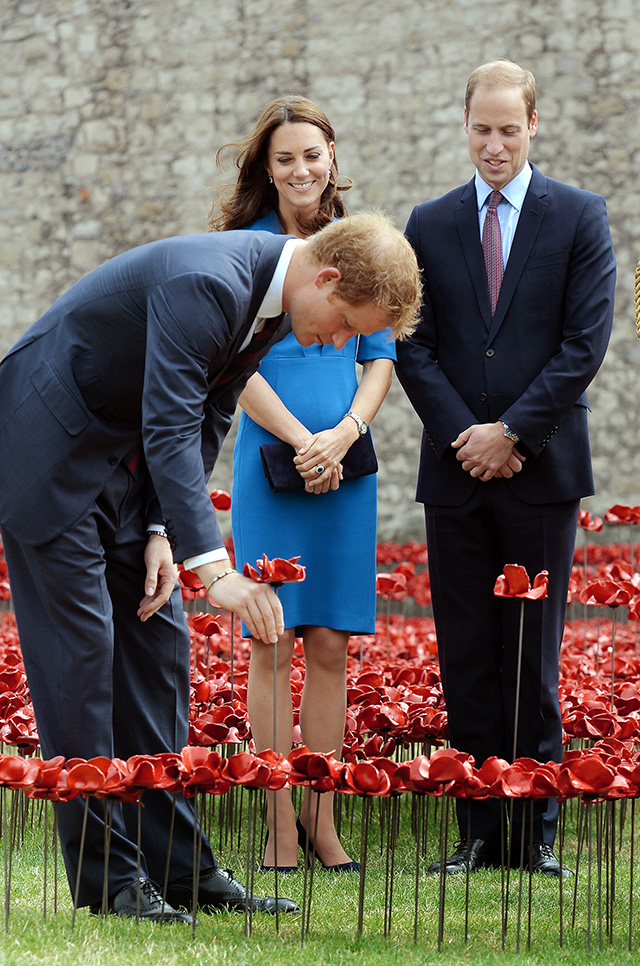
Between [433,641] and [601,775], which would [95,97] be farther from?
[601,775]

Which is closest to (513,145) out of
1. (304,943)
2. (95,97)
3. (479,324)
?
(479,324)

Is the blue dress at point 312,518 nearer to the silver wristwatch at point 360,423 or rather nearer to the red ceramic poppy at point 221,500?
the silver wristwatch at point 360,423

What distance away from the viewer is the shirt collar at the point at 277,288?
7.36 feet

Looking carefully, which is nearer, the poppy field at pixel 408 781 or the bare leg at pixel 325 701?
the poppy field at pixel 408 781

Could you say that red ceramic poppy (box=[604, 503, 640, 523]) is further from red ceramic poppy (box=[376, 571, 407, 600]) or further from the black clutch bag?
the black clutch bag

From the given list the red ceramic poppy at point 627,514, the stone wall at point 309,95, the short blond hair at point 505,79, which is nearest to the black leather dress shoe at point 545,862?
the red ceramic poppy at point 627,514

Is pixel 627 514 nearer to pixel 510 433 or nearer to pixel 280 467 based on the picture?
pixel 510 433

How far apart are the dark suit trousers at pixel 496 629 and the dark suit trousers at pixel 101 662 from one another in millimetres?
884

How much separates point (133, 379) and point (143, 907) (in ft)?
3.70

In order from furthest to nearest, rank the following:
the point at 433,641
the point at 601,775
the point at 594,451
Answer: the point at 594,451 → the point at 433,641 → the point at 601,775

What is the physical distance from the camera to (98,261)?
11.2 m

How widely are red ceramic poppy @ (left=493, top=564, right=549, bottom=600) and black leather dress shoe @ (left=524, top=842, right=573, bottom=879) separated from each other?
73 centimetres

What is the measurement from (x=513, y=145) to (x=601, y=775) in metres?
1.81

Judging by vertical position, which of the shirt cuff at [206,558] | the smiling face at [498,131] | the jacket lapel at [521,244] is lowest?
the shirt cuff at [206,558]
